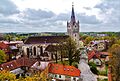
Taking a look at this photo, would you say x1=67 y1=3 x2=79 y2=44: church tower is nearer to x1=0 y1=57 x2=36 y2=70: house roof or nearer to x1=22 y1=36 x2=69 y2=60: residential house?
x1=22 y1=36 x2=69 y2=60: residential house

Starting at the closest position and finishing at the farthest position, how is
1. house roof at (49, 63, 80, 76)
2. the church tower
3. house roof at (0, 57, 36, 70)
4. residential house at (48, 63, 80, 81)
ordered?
1. residential house at (48, 63, 80, 81)
2. house roof at (49, 63, 80, 76)
3. house roof at (0, 57, 36, 70)
4. the church tower

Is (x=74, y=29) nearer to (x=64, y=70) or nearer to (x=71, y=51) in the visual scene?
(x=71, y=51)

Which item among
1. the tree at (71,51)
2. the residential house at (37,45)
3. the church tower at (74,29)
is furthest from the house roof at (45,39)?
the tree at (71,51)

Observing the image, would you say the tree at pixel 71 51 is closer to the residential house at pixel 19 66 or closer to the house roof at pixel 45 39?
the residential house at pixel 19 66

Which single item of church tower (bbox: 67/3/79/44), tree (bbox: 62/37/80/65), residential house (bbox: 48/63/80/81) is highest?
church tower (bbox: 67/3/79/44)

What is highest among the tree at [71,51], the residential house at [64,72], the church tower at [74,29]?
the church tower at [74,29]

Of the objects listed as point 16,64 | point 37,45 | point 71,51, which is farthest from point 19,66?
point 37,45

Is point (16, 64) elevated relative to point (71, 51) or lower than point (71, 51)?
lower

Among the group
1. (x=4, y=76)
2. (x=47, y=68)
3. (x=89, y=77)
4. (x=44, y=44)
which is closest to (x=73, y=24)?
(x=44, y=44)

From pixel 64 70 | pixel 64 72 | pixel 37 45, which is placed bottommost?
pixel 64 72

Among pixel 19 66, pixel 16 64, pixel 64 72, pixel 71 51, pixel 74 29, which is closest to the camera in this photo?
pixel 64 72

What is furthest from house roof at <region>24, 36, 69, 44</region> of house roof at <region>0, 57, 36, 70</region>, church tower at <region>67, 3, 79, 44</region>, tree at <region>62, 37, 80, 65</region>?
house roof at <region>0, 57, 36, 70</region>

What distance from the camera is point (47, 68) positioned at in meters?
38.6

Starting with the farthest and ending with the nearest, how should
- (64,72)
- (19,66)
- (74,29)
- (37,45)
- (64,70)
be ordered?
(74,29) → (37,45) → (19,66) → (64,70) → (64,72)
